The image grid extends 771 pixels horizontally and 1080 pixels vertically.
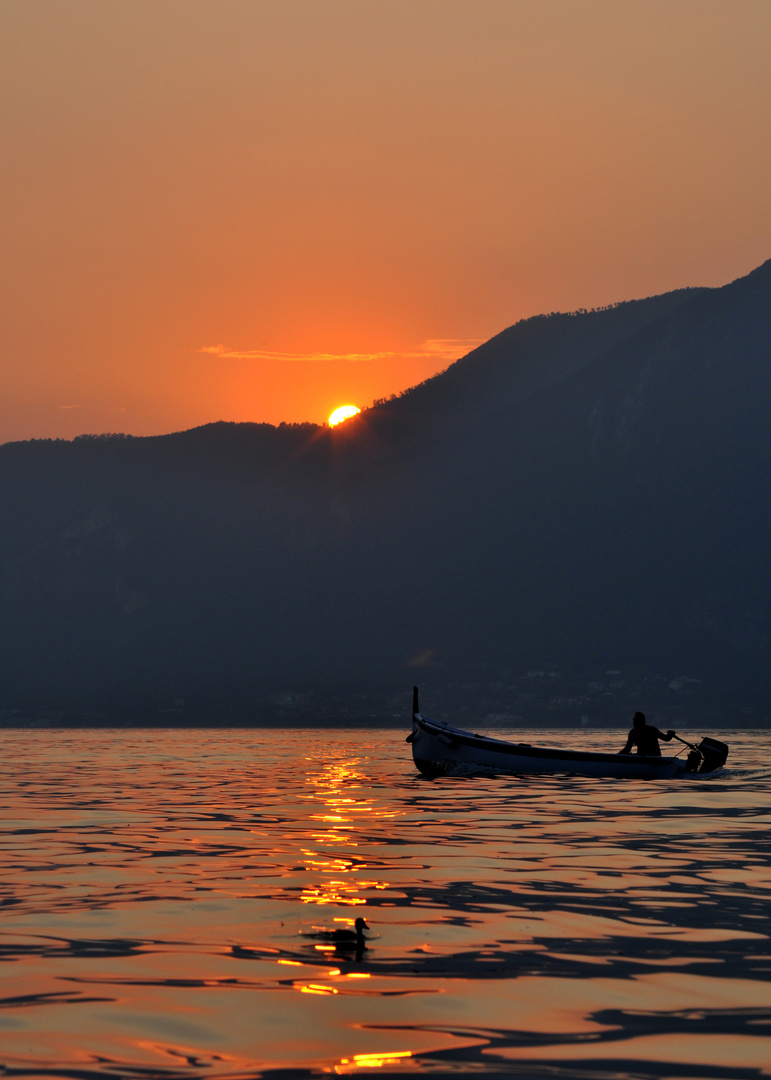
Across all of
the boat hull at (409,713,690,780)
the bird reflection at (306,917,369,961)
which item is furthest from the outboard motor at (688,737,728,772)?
the bird reflection at (306,917,369,961)

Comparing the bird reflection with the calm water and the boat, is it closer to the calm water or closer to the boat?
the calm water

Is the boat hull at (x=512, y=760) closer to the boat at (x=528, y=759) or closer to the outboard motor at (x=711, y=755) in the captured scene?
the boat at (x=528, y=759)

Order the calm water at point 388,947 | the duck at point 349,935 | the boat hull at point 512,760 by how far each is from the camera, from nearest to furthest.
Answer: the calm water at point 388,947 → the duck at point 349,935 → the boat hull at point 512,760

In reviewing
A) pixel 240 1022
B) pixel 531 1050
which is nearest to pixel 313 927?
pixel 240 1022

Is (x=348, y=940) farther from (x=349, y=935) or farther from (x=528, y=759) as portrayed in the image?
(x=528, y=759)

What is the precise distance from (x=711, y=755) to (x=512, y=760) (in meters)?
7.03

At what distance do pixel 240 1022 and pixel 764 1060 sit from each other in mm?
3865

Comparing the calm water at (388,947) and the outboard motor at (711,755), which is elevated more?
the calm water at (388,947)

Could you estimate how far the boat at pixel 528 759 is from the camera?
42406 millimetres

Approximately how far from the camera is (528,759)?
43.5 m

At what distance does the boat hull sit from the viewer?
1668 inches

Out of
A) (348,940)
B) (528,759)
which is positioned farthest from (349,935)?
(528,759)

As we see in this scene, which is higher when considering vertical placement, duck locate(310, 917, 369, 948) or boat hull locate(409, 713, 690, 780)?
duck locate(310, 917, 369, 948)

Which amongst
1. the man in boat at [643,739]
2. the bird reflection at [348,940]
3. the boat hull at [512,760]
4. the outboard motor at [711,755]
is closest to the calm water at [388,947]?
the bird reflection at [348,940]
